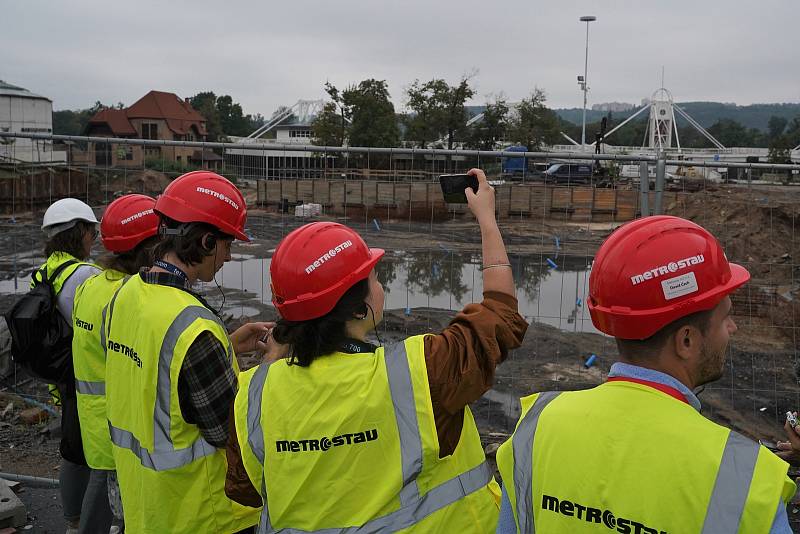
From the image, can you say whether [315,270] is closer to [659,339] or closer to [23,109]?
[659,339]

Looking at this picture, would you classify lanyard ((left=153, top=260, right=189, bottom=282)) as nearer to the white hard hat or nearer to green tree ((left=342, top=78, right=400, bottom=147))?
the white hard hat

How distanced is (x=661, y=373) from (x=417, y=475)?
76 centimetres

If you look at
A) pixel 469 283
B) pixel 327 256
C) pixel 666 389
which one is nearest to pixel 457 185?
pixel 327 256

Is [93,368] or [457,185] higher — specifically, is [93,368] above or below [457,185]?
below

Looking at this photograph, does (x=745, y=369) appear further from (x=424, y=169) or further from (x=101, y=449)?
(x=101, y=449)

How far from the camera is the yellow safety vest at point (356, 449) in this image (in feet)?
6.57

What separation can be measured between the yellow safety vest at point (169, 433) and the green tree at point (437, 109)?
38390mm

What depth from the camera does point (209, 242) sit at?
300 centimetres

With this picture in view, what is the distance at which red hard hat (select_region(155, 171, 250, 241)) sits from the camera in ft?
9.65

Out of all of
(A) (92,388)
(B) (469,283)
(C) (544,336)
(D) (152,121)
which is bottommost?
(C) (544,336)

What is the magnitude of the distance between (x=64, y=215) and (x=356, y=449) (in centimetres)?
294

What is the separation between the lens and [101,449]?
3498 millimetres

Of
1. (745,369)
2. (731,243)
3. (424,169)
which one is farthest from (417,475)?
(731,243)

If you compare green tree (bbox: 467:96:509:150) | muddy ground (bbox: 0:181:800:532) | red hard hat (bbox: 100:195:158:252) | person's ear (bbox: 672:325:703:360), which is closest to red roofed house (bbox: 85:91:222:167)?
green tree (bbox: 467:96:509:150)
